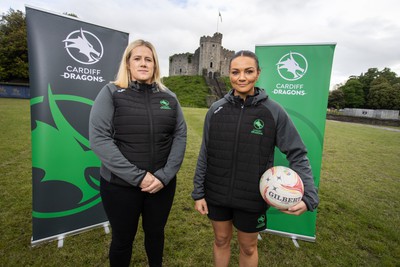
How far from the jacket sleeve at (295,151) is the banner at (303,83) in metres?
1.27

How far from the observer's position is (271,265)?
2.78 meters

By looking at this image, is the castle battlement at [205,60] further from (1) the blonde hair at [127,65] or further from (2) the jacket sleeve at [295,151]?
(2) the jacket sleeve at [295,151]

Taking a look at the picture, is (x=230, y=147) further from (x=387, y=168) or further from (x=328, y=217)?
(x=387, y=168)

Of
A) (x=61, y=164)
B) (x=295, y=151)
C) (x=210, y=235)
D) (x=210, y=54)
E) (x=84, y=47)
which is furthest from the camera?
(x=210, y=54)

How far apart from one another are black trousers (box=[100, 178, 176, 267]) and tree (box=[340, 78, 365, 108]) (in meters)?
60.4

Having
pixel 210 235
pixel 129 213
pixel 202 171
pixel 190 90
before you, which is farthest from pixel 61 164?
pixel 190 90

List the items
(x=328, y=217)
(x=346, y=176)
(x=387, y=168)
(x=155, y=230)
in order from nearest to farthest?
(x=155, y=230) → (x=328, y=217) → (x=346, y=176) → (x=387, y=168)

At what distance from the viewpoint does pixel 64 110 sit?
8.75 feet

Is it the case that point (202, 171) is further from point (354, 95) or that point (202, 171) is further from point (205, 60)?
point (354, 95)

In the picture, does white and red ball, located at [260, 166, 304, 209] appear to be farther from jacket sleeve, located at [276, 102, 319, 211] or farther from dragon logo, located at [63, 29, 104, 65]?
dragon logo, located at [63, 29, 104, 65]

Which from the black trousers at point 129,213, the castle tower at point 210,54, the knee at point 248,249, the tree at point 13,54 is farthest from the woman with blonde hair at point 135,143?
the castle tower at point 210,54

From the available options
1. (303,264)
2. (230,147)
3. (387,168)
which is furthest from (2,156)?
(387,168)

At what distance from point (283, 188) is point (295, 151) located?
33 cm

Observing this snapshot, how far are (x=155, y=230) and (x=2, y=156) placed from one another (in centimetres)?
630
